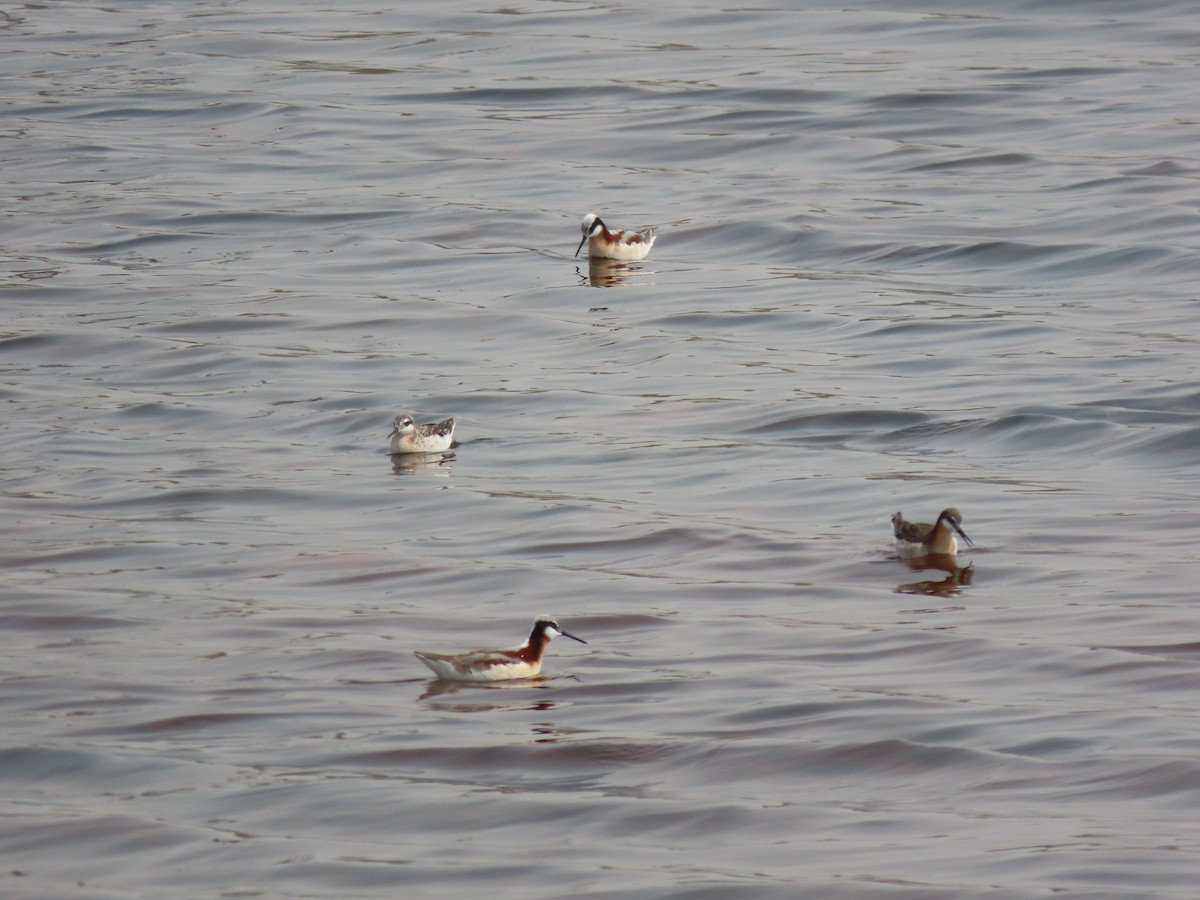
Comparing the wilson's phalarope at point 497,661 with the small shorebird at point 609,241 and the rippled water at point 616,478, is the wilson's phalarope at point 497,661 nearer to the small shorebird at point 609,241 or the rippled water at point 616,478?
the rippled water at point 616,478

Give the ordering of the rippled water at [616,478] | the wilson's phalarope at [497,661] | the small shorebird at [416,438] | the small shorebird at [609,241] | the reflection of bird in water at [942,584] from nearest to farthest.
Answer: the rippled water at [616,478]
the wilson's phalarope at [497,661]
the reflection of bird in water at [942,584]
the small shorebird at [416,438]
the small shorebird at [609,241]

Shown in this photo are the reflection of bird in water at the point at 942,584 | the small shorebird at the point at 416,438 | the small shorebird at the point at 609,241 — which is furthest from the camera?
the small shorebird at the point at 609,241

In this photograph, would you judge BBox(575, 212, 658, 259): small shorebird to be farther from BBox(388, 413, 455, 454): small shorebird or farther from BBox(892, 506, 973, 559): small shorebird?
BBox(892, 506, 973, 559): small shorebird

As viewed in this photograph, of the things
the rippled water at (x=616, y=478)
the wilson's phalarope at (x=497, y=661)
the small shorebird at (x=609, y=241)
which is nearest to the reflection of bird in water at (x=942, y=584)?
the rippled water at (x=616, y=478)

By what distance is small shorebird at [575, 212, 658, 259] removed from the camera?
2411 centimetres

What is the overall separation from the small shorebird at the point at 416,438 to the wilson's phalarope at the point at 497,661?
205 inches

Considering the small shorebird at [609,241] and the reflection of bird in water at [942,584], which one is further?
the small shorebird at [609,241]

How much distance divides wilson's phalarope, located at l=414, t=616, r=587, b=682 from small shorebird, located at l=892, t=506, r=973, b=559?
2908 millimetres

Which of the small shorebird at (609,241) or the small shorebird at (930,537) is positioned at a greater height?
the small shorebird at (930,537)

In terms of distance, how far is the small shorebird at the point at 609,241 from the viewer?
24109 millimetres

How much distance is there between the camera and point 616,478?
1636 centimetres

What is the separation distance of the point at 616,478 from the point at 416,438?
1569mm

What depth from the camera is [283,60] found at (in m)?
38.3

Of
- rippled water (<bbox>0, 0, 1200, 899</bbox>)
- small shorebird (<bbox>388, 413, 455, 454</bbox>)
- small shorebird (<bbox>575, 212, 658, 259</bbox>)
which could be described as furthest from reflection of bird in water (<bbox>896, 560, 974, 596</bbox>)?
small shorebird (<bbox>575, 212, 658, 259</bbox>)
